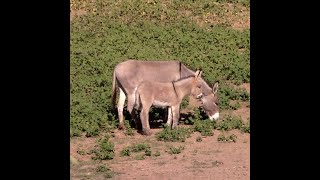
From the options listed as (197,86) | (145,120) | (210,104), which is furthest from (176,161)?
(210,104)

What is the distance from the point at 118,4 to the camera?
21.6 m

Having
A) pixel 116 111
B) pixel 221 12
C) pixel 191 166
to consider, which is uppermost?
pixel 221 12

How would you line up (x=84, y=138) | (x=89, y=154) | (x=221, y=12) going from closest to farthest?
(x=89, y=154) → (x=84, y=138) → (x=221, y=12)

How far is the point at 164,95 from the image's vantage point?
1083 cm

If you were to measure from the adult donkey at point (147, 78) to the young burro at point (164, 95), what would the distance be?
235mm

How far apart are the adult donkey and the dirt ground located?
68cm

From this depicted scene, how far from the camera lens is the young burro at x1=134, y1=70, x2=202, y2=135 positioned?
1068cm

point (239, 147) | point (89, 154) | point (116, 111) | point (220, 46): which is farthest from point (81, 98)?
point (220, 46)

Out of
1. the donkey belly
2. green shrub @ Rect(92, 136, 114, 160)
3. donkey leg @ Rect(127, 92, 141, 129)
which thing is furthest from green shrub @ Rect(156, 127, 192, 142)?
green shrub @ Rect(92, 136, 114, 160)

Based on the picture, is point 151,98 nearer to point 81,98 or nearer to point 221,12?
point 81,98

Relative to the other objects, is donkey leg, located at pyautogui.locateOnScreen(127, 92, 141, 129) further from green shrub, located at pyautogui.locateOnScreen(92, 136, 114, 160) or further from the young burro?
green shrub, located at pyautogui.locateOnScreen(92, 136, 114, 160)
